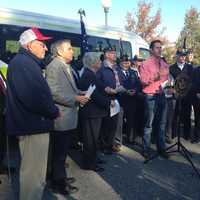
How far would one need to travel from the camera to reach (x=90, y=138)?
621cm

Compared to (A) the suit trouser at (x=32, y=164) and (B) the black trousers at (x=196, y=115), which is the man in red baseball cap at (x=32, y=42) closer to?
(A) the suit trouser at (x=32, y=164)

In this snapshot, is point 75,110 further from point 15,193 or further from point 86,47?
point 86,47


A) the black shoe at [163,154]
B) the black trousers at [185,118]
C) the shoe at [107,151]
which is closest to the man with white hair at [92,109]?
the shoe at [107,151]

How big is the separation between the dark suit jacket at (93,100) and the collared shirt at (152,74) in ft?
2.98

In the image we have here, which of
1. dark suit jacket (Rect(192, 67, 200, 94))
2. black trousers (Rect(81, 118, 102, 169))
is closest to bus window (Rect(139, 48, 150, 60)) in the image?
dark suit jacket (Rect(192, 67, 200, 94))

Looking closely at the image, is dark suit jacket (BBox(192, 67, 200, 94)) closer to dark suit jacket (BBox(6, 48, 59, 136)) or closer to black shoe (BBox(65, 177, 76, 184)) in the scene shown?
black shoe (BBox(65, 177, 76, 184))

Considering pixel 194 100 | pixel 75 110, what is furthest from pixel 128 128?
pixel 75 110

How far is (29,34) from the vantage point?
4152 mm

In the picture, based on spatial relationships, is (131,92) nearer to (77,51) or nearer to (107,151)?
(107,151)

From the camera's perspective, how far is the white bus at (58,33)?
7867 mm

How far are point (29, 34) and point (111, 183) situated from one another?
263cm

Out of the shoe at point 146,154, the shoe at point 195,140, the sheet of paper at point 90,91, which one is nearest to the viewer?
the sheet of paper at point 90,91

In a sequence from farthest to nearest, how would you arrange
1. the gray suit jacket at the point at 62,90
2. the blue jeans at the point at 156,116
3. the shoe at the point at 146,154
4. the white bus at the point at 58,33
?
the white bus at the point at 58,33 < the shoe at the point at 146,154 < the blue jeans at the point at 156,116 < the gray suit jacket at the point at 62,90

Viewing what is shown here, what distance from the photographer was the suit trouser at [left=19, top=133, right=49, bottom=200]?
13.5 feet
